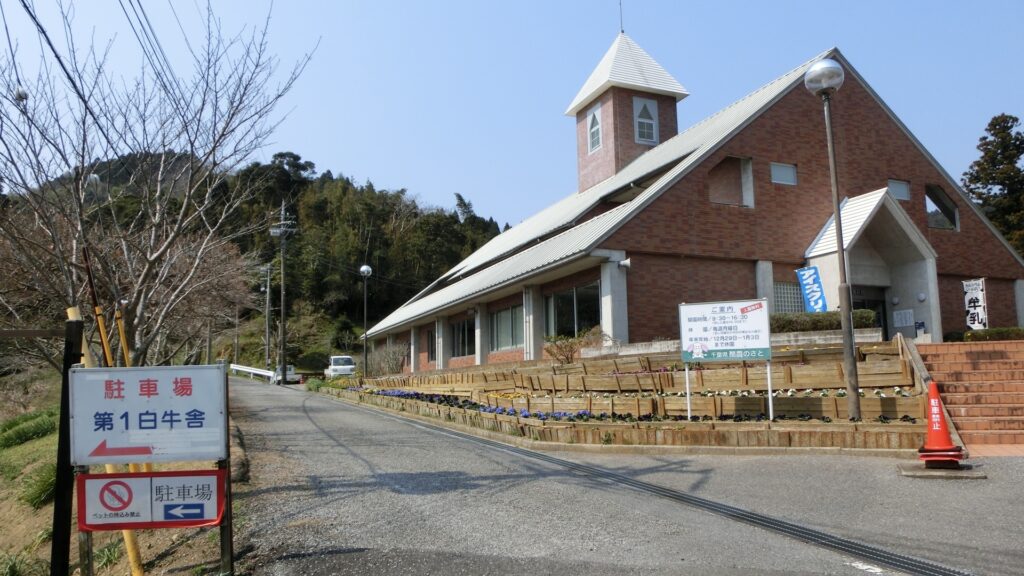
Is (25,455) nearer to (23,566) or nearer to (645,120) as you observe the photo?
(23,566)

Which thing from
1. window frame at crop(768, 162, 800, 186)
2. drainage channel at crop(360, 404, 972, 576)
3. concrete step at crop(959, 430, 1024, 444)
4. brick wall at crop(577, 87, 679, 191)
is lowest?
drainage channel at crop(360, 404, 972, 576)

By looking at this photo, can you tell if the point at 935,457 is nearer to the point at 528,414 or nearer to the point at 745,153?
the point at 528,414

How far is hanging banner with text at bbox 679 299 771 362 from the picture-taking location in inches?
455

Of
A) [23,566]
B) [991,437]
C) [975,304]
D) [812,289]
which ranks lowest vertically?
[23,566]

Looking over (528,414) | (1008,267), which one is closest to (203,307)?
(528,414)

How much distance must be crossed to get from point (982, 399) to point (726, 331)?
4.08m

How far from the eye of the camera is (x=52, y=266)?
11.0m

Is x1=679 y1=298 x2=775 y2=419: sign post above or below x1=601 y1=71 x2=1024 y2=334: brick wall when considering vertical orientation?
Result: below

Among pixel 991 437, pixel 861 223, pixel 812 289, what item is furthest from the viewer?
pixel 812 289

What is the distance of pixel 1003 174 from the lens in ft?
117

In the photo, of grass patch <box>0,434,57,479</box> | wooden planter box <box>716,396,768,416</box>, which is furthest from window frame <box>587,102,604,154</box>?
grass patch <box>0,434,57,479</box>

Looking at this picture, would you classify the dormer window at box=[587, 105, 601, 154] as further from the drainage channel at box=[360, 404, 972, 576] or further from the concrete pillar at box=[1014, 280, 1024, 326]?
the drainage channel at box=[360, 404, 972, 576]

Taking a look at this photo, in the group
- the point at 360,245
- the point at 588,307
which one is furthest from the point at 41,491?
the point at 360,245

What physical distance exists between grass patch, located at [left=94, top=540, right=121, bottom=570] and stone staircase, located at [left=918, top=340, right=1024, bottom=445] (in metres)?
10.9
